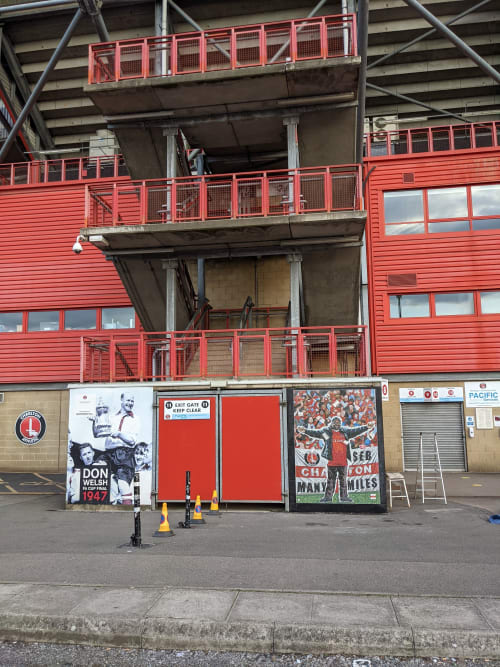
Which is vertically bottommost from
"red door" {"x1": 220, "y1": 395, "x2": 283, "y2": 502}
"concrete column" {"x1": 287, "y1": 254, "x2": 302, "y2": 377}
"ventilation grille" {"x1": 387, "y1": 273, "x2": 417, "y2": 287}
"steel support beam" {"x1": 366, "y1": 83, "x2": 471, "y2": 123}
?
"red door" {"x1": 220, "y1": 395, "x2": 283, "y2": 502}

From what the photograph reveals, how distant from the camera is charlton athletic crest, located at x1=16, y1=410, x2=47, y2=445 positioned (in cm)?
2102

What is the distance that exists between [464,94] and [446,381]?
A: 14.1 metres

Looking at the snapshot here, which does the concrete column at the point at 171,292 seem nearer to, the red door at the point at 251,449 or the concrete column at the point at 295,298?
the concrete column at the point at 295,298

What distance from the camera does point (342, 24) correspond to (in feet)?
47.2

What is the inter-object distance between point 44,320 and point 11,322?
4.49 feet

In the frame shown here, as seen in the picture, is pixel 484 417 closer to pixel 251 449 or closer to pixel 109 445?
pixel 251 449

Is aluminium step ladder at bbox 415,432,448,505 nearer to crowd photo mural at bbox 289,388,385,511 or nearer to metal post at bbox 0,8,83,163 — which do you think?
crowd photo mural at bbox 289,388,385,511

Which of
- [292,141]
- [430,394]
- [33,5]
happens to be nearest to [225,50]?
[292,141]

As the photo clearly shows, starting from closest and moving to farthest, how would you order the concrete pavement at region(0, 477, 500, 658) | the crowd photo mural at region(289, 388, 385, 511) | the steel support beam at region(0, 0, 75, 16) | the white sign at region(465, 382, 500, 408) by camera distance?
the concrete pavement at region(0, 477, 500, 658), the crowd photo mural at region(289, 388, 385, 511), the white sign at region(465, 382, 500, 408), the steel support beam at region(0, 0, 75, 16)

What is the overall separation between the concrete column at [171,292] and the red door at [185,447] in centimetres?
280

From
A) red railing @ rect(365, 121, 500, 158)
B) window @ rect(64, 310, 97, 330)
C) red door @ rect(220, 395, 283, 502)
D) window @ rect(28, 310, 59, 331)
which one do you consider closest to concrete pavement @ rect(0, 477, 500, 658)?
red door @ rect(220, 395, 283, 502)

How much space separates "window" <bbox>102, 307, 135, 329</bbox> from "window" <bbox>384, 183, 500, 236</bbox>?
32.5ft

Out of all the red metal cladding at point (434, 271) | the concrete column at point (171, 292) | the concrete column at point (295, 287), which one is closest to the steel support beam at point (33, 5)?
the concrete column at point (171, 292)

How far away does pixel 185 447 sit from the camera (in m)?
13.0
